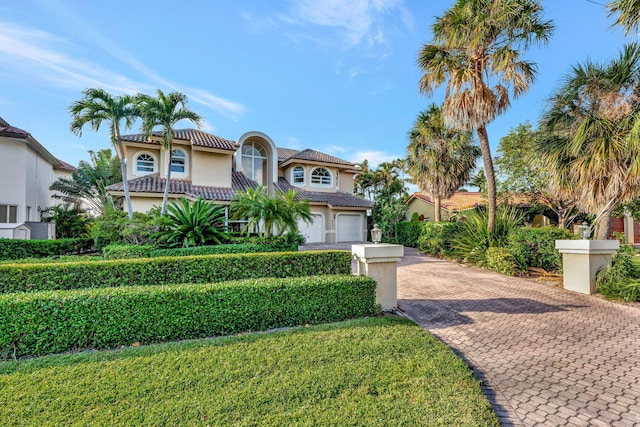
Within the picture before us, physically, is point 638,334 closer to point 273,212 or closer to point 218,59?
point 273,212

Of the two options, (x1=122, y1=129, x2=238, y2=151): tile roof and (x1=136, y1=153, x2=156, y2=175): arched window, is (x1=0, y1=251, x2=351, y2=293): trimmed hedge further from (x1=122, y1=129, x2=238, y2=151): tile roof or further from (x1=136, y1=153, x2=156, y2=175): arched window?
(x1=136, y1=153, x2=156, y2=175): arched window

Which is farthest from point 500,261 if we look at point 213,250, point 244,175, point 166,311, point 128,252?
point 244,175

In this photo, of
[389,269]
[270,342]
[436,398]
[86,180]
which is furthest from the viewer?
[86,180]

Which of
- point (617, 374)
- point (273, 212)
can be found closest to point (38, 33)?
point (273, 212)

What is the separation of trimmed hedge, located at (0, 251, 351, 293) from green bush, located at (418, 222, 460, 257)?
972cm

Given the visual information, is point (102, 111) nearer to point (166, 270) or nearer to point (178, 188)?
point (178, 188)

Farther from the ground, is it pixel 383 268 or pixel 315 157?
pixel 315 157

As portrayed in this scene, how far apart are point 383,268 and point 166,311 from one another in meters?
4.20

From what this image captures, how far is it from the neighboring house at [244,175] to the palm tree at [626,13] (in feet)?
50.2

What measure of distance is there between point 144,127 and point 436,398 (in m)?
16.0

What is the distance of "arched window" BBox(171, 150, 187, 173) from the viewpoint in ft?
58.2

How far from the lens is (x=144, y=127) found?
45.3ft

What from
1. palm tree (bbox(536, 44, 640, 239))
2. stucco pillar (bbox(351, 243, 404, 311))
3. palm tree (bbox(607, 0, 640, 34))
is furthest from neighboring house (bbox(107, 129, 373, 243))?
palm tree (bbox(607, 0, 640, 34))

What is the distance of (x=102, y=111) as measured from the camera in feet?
44.0
